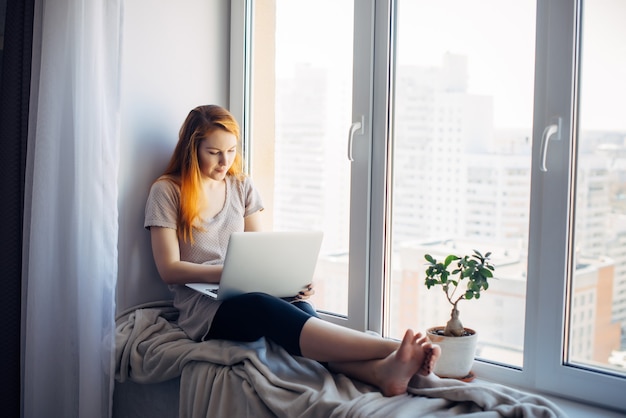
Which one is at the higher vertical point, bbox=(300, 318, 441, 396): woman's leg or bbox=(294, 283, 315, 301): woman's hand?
bbox=(294, 283, 315, 301): woman's hand

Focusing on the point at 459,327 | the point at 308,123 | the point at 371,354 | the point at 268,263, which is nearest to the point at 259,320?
the point at 268,263

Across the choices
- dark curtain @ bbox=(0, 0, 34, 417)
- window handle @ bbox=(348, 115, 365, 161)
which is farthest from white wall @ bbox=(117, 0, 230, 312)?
window handle @ bbox=(348, 115, 365, 161)

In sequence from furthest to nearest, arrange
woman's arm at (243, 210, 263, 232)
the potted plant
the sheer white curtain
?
woman's arm at (243, 210, 263, 232) → the sheer white curtain → the potted plant

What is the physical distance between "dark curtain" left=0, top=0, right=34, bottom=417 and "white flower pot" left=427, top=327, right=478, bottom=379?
1.16m

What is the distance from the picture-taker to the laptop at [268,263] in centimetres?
175

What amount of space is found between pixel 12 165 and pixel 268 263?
0.76 meters

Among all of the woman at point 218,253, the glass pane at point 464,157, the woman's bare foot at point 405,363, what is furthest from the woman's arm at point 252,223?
the woman's bare foot at point 405,363

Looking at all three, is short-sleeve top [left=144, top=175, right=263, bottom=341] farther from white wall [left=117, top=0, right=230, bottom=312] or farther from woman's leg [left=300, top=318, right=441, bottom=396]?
woman's leg [left=300, top=318, right=441, bottom=396]

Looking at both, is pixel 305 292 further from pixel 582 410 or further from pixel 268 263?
pixel 582 410

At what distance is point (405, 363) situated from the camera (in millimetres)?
1502

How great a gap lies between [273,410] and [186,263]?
652 millimetres

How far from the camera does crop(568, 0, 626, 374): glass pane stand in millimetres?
1587

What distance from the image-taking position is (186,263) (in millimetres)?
2012

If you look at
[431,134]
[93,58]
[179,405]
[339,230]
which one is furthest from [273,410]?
[93,58]
